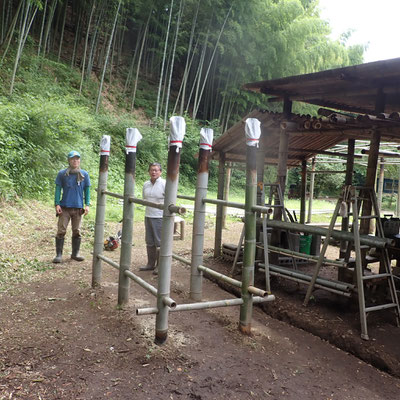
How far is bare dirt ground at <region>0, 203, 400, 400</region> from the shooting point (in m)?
2.53

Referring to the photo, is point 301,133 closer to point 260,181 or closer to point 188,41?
point 260,181

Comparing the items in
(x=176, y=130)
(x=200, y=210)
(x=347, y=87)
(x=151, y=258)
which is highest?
(x=347, y=87)

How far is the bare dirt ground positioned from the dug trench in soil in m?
0.02

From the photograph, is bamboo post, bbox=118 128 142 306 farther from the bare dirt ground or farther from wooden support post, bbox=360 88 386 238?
wooden support post, bbox=360 88 386 238

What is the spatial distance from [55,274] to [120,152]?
10.7 meters

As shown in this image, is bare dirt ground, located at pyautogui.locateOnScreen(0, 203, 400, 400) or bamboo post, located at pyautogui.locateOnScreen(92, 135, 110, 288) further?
bamboo post, located at pyautogui.locateOnScreen(92, 135, 110, 288)

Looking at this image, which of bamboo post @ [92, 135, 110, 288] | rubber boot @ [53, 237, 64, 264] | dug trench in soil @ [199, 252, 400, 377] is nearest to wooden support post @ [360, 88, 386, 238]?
dug trench in soil @ [199, 252, 400, 377]

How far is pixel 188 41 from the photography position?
18969 millimetres

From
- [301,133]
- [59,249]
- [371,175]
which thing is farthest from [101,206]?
[371,175]

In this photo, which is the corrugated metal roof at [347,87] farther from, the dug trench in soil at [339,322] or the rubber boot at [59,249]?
the rubber boot at [59,249]

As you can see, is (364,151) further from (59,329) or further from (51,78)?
(51,78)

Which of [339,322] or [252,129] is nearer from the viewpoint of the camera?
[252,129]

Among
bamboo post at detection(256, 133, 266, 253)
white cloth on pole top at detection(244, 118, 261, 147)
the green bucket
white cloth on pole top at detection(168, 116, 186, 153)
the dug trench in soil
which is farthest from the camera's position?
the green bucket

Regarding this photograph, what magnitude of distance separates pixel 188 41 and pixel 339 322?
1785cm
